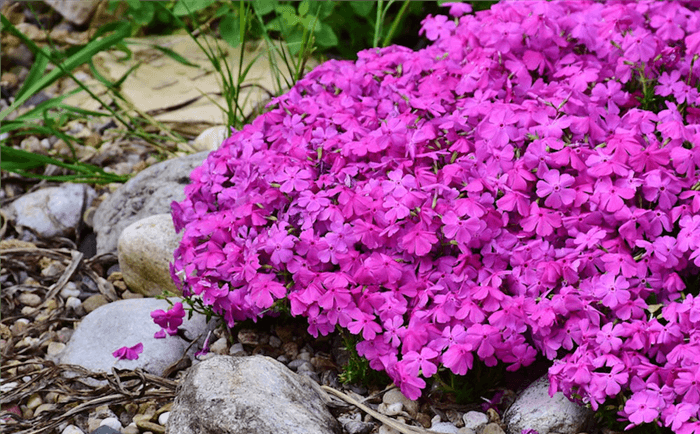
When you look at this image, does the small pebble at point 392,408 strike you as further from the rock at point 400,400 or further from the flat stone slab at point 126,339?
the flat stone slab at point 126,339

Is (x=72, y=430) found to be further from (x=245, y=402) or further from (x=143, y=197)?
(x=143, y=197)

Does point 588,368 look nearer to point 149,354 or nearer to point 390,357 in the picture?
point 390,357

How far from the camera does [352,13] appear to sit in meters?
3.61

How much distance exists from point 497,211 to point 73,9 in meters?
3.38

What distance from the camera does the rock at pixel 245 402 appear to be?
163 centimetres

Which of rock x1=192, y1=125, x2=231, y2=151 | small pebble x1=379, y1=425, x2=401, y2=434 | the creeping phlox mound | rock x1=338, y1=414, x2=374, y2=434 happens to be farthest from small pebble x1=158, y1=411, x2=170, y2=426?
rock x1=192, y1=125, x2=231, y2=151

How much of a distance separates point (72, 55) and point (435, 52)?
5.89 feet

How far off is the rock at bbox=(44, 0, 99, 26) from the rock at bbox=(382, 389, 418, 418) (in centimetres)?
331

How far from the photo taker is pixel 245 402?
5.44 ft

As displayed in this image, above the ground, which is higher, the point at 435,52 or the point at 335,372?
the point at 435,52

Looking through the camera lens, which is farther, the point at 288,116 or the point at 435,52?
the point at 435,52

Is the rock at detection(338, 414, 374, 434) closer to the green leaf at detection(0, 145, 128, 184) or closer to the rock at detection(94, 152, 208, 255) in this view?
the rock at detection(94, 152, 208, 255)

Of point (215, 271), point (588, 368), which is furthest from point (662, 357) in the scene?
point (215, 271)

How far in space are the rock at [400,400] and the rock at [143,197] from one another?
118 centimetres
